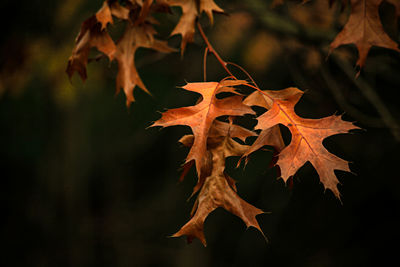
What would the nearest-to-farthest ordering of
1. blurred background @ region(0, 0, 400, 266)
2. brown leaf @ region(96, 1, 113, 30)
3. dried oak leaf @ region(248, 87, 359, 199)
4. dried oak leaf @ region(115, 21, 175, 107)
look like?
dried oak leaf @ region(248, 87, 359, 199)
brown leaf @ region(96, 1, 113, 30)
dried oak leaf @ region(115, 21, 175, 107)
blurred background @ region(0, 0, 400, 266)

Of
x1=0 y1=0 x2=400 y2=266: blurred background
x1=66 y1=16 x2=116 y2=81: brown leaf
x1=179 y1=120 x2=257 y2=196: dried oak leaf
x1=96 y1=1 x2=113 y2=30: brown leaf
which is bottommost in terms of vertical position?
x1=0 y1=0 x2=400 y2=266: blurred background

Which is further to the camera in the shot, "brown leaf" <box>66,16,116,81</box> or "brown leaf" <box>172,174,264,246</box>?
"brown leaf" <box>66,16,116,81</box>

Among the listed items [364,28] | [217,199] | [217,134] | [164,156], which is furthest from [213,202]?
[164,156]

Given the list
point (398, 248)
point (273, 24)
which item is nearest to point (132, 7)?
point (273, 24)

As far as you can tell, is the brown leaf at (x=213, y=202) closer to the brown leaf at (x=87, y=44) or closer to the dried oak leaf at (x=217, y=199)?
the dried oak leaf at (x=217, y=199)

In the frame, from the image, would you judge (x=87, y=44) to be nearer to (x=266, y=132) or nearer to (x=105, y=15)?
(x=105, y=15)

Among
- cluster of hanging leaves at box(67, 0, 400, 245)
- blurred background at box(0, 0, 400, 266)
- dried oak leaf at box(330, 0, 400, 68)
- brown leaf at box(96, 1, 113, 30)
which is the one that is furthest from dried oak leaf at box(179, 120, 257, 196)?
blurred background at box(0, 0, 400, 266)

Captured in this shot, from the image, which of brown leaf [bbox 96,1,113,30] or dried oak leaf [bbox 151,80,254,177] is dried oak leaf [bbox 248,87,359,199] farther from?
brown leaf [bbox 96,1,113,30]
